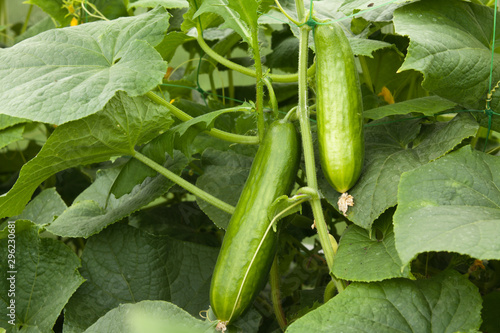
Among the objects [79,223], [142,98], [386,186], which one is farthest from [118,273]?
[386,186]

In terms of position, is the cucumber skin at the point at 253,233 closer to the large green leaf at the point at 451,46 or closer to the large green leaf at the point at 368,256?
the large green leaf at the point at 368,256

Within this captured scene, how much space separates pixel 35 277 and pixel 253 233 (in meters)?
0.49

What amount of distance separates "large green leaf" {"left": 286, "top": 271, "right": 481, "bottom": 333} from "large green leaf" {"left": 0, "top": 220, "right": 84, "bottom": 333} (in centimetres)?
48

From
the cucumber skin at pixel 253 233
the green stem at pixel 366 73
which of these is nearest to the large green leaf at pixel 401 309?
the cucumber skin at pixel 253 233

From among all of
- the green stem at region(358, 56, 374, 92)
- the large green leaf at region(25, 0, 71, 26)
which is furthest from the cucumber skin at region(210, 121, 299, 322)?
the large green leaf at region(25, 0, 71, 26)

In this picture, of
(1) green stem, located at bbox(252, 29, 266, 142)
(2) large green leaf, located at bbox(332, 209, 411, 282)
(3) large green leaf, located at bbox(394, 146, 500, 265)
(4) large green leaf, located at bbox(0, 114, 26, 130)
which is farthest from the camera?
(4) large green leaf, located at bbox(0, 114, 26, 130)

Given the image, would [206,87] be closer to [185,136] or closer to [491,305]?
[185,136]

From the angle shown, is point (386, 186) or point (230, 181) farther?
point (230, 181)

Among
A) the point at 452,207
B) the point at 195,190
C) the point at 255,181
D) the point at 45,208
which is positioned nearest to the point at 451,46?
the point at 452,207

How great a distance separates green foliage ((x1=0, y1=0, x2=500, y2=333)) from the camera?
26.4 inches

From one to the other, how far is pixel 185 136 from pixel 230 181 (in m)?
0.15

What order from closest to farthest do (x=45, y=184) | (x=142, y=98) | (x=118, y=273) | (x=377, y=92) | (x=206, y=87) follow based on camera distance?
1. (x=142, y=98)
2. (x=118, y=273)
3. (x=377, y=92)
4. (x=45, y=184)
5. (x=206, y=87)

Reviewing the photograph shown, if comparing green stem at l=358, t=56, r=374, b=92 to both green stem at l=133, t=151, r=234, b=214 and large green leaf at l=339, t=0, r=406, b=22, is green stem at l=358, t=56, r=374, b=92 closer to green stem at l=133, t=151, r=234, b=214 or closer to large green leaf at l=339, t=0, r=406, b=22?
large green leaf at l=339, t=0, r=406, b=22

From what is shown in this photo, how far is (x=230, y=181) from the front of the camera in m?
0.98
